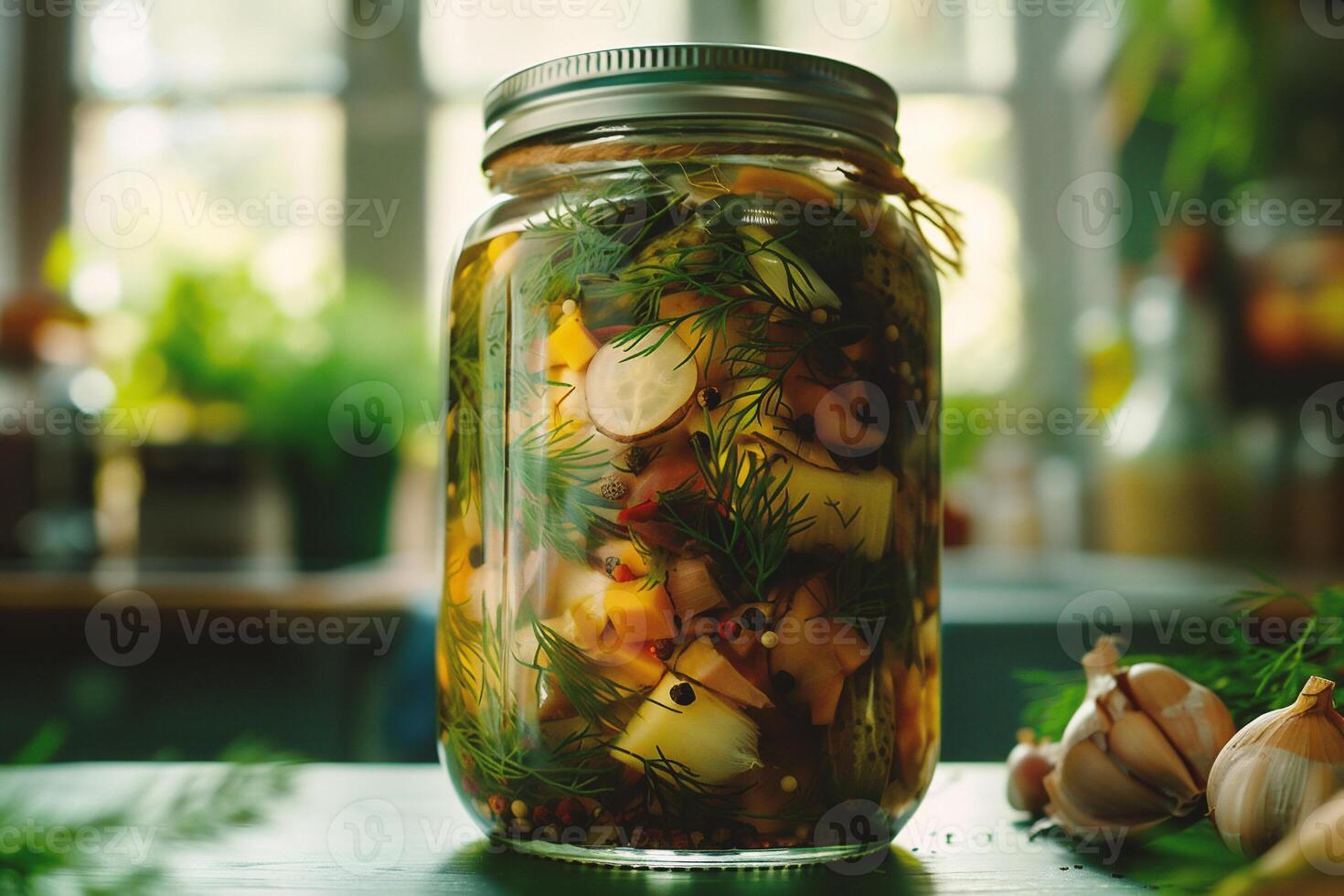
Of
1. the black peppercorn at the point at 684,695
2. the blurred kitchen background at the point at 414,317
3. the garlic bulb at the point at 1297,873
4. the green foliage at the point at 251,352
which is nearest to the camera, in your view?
the garlic bulb at the point at 1297,873

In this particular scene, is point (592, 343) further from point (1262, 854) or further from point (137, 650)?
point (137, 650)

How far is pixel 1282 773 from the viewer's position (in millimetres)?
299

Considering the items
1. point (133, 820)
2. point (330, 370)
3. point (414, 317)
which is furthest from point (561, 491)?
point (414, 317)

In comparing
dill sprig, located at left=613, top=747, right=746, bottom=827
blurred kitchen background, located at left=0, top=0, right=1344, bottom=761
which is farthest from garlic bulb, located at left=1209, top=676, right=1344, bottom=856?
blurred kitchen background, located at left=0, top=0, right=1344, bottom=761

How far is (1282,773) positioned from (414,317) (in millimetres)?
2059

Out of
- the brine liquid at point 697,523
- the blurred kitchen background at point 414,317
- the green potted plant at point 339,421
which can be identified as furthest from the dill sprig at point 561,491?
the green potted plant at point 339,421

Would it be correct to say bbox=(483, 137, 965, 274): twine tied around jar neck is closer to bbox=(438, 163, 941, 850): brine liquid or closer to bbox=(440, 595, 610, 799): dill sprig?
bbox=(438, 163, 941, 850): brine liquid

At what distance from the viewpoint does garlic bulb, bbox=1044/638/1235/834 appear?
1.12ft

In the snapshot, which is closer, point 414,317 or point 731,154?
point 731,154

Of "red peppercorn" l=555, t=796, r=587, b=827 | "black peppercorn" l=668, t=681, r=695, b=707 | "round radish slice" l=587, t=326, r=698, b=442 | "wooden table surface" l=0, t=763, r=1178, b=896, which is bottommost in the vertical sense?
"wooden table surface" l=0, t=763, r=1178, b=896

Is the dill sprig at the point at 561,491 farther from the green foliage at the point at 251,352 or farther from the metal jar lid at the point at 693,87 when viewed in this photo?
the green foliage at the point at 251,352

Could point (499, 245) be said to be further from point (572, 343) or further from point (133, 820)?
point (133, 820)

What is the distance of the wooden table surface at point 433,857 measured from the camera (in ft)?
1.01

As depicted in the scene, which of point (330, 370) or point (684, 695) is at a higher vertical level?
point (330, 370)
